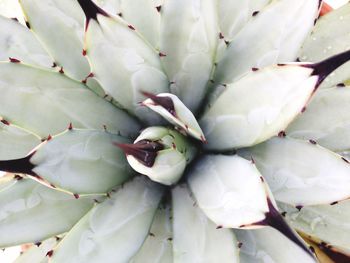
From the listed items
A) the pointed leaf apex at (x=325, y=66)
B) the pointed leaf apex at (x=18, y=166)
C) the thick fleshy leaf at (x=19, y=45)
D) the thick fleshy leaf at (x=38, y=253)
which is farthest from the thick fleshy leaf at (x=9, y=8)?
the pointed leaf apex at (x=325, y=66)

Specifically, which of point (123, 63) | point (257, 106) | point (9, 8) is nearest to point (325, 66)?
point (257, 106)

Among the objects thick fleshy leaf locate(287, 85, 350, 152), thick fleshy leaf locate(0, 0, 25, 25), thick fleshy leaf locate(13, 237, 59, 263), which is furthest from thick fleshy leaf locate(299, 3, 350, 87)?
thick fleshy leaf locate(0, 0, 25, 25)

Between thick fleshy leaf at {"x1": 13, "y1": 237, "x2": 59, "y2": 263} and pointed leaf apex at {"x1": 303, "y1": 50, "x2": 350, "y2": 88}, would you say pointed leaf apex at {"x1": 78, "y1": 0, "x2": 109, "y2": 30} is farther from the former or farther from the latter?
thick fleshy leaf at {"x1": 13, "y1": 237, "x2": 59, "y2": 263}

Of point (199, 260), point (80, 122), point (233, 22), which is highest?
point (233, 22)

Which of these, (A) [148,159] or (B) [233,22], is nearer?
(A) [148,159]

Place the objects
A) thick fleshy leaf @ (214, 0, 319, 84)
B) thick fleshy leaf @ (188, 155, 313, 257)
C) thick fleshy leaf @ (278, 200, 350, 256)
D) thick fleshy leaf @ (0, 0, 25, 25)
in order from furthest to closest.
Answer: thick fleshy leaf @ (0, 0, 25, 25) < thick fleshy leaf @ (278, 200, 350, 256) < thick fleshy leaf @ (214, 0, 319, 84) < thick fleshy leaf @ (188, 155, 313, 257)

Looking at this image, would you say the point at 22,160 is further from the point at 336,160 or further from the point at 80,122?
the point at 336,160

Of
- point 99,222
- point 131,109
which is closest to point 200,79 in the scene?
point 131,109

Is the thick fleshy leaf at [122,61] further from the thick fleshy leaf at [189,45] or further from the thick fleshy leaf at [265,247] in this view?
the thick fleshy leaf at [265,247]
